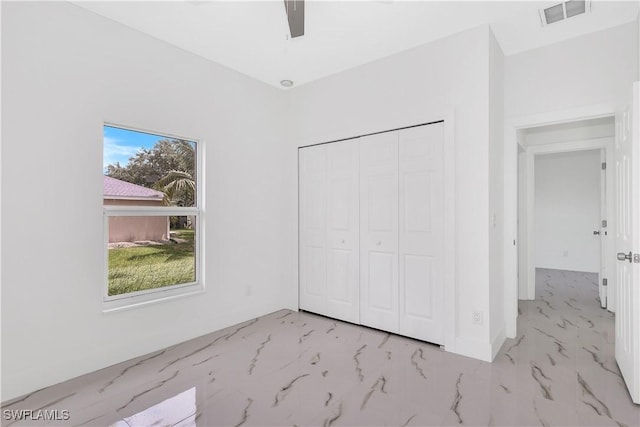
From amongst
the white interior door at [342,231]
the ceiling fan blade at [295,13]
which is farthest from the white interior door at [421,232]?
the ceiling fan blade at [295,13]

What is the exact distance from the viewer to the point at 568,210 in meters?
6.80

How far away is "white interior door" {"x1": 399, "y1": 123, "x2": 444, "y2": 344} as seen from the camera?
296cm

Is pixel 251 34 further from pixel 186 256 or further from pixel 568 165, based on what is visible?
pixel 568 165

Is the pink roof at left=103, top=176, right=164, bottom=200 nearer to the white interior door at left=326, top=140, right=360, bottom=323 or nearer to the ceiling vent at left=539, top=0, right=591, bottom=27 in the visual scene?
the white interior door at left=326, top=140, right=360, bottom=323

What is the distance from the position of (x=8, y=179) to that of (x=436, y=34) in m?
3.41

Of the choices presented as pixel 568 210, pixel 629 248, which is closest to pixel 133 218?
pixel 629 248

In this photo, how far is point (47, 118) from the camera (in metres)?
2.31

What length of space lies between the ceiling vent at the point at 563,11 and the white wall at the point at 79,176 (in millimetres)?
2915

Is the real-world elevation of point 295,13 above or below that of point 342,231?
above

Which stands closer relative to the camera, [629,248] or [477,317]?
[629,248]

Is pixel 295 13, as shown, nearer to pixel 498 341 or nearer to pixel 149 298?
pixel 149 298

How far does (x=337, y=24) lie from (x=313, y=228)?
7.01ft

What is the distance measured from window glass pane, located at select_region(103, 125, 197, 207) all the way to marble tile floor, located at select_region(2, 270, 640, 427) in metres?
1.36

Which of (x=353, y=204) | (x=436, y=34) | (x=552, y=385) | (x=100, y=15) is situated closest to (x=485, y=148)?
(x=436, y=34)
